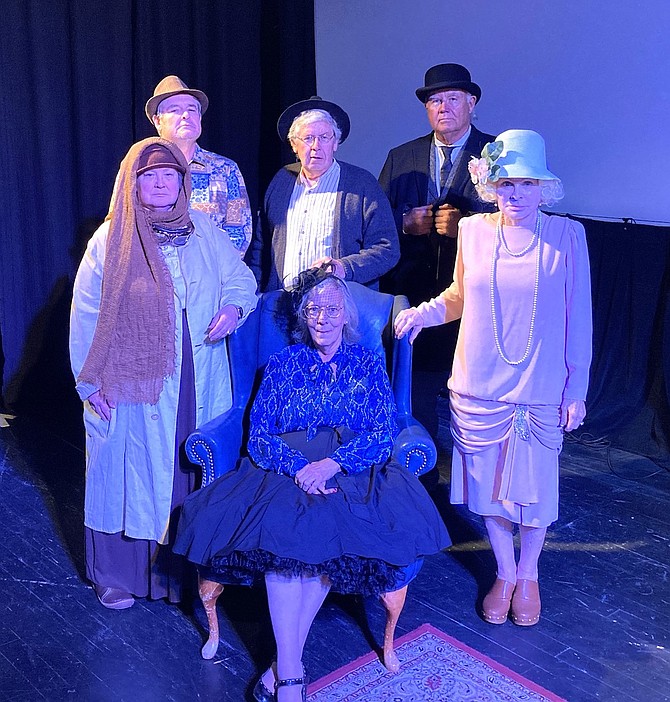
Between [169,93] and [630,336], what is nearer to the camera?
[169,93]

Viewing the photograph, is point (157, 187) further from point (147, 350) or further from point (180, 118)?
point (180, 118)

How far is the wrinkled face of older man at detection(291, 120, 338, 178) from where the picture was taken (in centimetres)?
304

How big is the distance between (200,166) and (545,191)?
131cm

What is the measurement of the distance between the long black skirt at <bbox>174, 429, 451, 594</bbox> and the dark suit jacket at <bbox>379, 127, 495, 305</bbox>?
1356 mm

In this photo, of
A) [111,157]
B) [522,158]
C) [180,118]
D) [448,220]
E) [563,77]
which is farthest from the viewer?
[111,157]

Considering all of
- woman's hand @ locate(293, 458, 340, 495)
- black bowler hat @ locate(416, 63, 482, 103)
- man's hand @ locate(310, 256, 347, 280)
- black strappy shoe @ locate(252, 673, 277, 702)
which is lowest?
black strappy shoe @ locate(252, 673, 277, 702)

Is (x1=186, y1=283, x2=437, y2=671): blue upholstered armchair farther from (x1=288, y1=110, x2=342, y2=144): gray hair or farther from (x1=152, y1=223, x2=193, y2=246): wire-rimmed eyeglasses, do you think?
(x1=288, y1=110, x2=342, y2=144): gray hair

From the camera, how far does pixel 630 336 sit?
13.9 feet

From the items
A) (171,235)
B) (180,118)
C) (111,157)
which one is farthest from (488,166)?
(111,157)

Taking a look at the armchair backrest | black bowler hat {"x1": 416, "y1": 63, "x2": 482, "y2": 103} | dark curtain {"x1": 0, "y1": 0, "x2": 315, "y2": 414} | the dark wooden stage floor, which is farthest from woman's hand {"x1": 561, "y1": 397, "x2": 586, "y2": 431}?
dark curtain {"x1": 0, "y1": 0, "x2": 315, "y2": 414}

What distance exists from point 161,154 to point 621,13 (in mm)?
2731

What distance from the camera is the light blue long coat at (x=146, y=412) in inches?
103

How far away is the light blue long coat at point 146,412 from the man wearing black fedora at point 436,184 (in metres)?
1.04

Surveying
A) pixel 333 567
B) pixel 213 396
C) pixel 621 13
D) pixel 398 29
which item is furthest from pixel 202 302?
pixel 398 29
